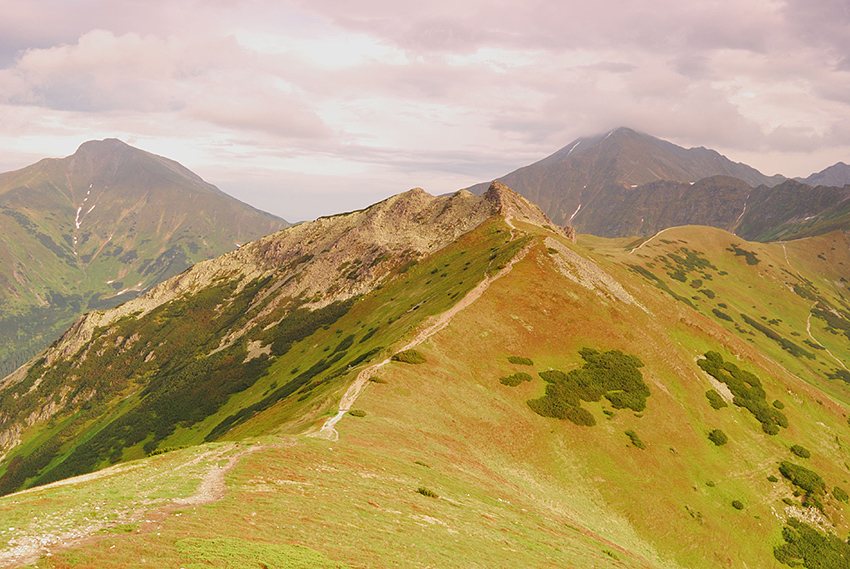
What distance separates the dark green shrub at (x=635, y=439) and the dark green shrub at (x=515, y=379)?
14.3 meters

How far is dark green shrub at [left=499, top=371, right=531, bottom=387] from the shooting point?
2269 inches

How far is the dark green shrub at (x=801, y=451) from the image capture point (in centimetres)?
6166

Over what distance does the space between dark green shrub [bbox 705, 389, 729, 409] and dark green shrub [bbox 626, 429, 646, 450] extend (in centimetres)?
2257

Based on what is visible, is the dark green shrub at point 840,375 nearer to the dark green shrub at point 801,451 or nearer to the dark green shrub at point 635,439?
the dark green shrub at point 801,451

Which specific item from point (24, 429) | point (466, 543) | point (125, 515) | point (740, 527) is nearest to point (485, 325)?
point (740, 527)

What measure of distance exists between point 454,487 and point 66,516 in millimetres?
25557

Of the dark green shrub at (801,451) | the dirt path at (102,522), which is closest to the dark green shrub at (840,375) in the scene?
the dark green shrub at (801,451)

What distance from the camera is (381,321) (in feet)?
336

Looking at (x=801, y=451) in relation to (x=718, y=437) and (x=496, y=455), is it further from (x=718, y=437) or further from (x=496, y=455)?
(x=496, y=455)

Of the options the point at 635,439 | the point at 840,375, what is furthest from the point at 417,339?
the point at 840,375

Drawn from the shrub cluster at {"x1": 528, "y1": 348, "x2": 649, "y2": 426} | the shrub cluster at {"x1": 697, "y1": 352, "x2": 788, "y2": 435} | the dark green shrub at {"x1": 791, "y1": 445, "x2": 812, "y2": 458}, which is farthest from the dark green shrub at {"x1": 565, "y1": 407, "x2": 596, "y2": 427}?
the dark green shrub at {"x1": 791, "y1": 445, "x2": 812, "y2": 458}

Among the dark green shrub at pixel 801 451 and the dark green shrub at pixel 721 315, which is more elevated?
the dark green shrub at pixel 721 315

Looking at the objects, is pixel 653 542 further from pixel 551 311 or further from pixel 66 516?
pixel 66 516

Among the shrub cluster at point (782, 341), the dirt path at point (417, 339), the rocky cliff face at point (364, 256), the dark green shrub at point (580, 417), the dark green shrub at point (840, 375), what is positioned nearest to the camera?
the dirt path at point (417, 339)
